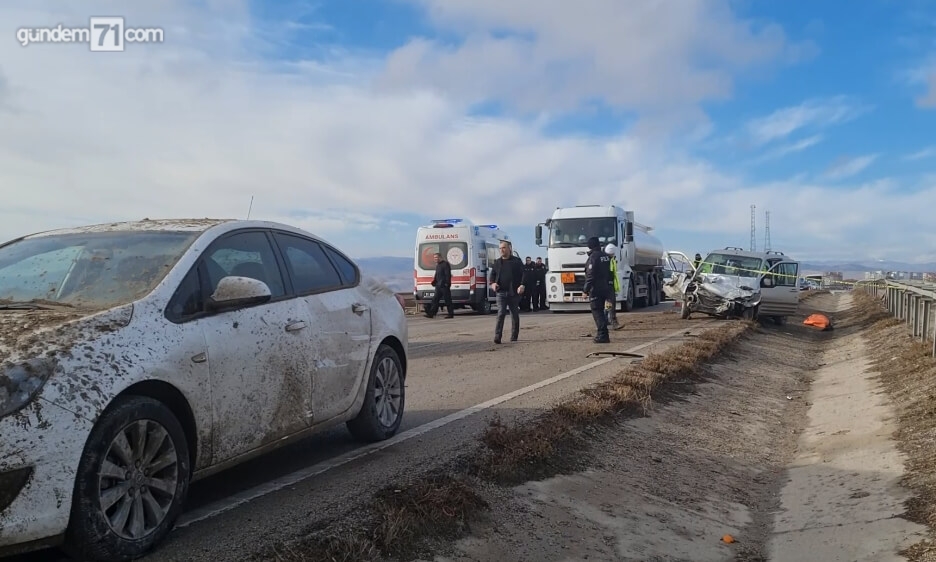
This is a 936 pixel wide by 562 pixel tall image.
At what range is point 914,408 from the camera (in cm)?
881

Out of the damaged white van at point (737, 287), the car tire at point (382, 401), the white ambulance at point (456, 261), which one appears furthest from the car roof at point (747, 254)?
the car tire at point (382, 401)

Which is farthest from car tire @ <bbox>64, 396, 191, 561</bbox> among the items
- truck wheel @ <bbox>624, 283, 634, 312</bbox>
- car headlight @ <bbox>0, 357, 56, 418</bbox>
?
truck wheel @ <bbox>624, 283, 634, 312</bbox>

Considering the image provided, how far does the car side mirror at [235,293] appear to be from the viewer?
4225 mm

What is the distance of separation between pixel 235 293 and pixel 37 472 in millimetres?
1398

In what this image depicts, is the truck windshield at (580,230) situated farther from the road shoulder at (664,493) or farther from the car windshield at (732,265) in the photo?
the road shoulder at (664,493)

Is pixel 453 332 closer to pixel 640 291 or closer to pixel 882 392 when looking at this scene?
pixel 882 392

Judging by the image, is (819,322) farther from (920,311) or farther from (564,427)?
(564,427)

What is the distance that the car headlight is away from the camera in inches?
122

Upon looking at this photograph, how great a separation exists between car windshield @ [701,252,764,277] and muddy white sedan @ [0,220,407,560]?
1726 cm

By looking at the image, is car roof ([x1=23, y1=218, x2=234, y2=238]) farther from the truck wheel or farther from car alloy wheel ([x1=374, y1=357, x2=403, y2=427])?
the truck wheel

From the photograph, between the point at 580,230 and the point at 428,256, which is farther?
the point at 428,256

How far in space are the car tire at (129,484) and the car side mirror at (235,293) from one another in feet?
2.22

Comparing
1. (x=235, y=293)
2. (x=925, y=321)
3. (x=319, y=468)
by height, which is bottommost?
(x=319, y=468)

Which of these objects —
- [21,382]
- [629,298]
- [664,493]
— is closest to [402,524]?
[21,382]
